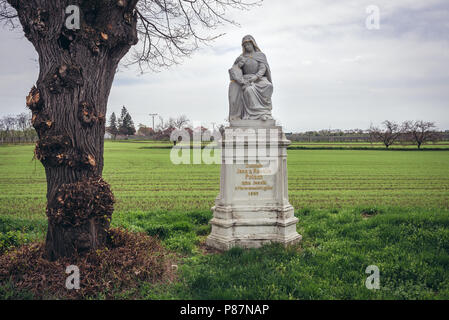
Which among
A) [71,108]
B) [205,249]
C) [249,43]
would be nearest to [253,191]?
[205,249]

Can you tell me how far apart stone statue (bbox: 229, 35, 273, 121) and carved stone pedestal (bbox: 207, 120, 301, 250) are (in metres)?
0.40

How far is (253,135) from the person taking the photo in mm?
6016

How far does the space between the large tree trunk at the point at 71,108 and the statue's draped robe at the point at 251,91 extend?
2556 millimetres

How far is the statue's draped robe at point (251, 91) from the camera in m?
6.22

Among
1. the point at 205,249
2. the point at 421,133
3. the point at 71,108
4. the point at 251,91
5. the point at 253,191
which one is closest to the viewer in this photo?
the point at 71,108

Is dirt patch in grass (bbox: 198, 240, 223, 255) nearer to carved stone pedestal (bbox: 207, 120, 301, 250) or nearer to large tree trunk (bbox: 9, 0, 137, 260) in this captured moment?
carved stone pedestal (bbox: 207, 120, 301, 250)

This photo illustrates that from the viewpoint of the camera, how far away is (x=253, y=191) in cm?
607

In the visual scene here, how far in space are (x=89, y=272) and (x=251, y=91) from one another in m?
4.42

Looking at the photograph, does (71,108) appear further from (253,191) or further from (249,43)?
(249,43)

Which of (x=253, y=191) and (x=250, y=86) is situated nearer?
(x=253, y=191)

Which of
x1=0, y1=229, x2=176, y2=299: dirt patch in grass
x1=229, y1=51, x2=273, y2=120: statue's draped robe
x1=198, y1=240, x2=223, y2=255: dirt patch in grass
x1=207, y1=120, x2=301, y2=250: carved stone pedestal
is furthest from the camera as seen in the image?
x1=229, y1=51, x2=273, y2=120: statue's draped robe

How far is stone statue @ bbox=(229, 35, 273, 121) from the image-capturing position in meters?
6.23

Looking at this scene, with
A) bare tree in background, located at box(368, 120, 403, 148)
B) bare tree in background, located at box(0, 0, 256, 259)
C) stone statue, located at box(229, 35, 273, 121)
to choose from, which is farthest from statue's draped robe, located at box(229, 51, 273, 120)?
bare tree in background, located at box(368, 120, 403, 148)

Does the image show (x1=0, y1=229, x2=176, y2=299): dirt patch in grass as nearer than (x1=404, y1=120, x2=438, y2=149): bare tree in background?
Yes
